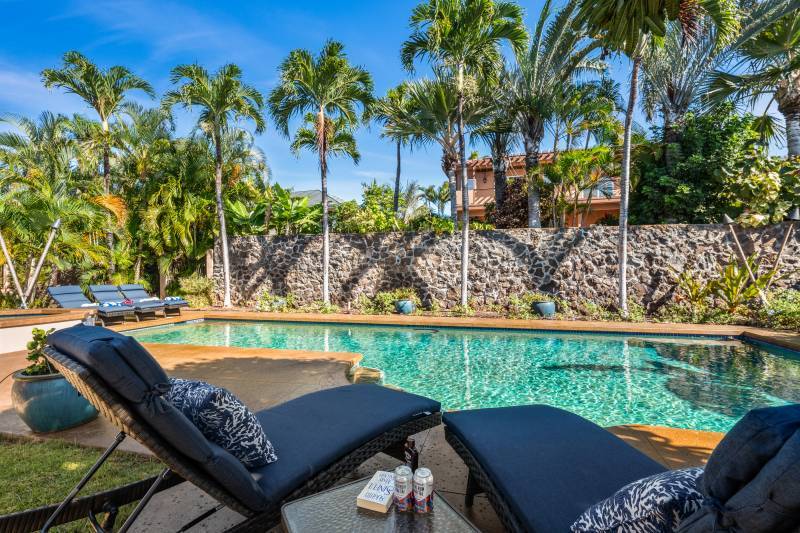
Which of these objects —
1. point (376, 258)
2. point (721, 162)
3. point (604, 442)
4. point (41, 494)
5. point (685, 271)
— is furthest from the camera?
point (376, 258)

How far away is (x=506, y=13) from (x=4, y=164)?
19.2m

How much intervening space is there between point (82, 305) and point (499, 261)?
37.1ft

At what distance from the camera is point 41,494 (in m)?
2.39

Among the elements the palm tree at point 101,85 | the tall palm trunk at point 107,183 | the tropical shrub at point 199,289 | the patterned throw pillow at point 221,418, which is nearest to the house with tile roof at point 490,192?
Answer: the tropical shrub at point 199,289

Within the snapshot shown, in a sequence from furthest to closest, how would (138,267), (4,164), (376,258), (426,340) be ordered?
(4,164)
(138,267)
(376,258)
(426,340)

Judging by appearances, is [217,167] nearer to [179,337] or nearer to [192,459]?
[179,337]

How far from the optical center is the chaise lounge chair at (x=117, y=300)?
995cm

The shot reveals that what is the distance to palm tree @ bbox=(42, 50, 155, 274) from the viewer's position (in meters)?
12.5

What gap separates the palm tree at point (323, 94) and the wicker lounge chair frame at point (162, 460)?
33.6 feet

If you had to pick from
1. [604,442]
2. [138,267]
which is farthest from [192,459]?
[138,267]

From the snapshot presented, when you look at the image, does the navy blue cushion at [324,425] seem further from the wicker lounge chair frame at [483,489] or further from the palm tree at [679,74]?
the palm tree at [679,74]

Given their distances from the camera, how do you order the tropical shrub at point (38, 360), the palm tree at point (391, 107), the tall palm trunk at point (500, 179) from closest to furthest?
the tropical shrub at point (38, 360), the palm tree at point (391, 107), the tall palm trunk at point (500, 179)

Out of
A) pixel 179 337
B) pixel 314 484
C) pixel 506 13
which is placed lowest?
pixel 179 337

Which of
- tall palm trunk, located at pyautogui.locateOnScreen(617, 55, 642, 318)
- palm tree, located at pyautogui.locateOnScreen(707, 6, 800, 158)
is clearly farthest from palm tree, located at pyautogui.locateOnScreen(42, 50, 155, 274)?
palm tree, located at pyautogui.locateOnScreen(707, 6, 800, 158)
